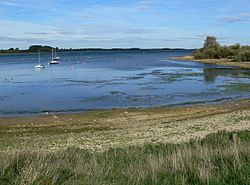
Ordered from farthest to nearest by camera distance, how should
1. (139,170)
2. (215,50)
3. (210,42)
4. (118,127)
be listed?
(210,42) < (215,50) < (118,127) < (139,170)

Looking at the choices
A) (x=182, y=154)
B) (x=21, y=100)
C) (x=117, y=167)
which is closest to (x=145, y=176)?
(x=117, y=167)

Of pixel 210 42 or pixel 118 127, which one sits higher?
pixel 210 42

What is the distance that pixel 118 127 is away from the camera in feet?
77.1

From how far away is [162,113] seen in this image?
29.2 metres

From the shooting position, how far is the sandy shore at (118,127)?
16.7 m

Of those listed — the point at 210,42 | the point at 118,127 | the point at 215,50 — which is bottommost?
the point at 118,127

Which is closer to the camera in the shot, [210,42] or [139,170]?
[139,170]

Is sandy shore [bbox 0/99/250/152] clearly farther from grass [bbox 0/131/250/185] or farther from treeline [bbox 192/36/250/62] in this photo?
treeline [bbox 192/36/250/62]

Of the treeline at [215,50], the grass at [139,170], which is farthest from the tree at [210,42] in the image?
the grass at [139,170]

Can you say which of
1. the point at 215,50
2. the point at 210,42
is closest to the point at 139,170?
the point at 215,50

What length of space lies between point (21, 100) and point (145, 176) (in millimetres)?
33579

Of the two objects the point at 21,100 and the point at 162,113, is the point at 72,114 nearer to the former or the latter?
the point at 162,113

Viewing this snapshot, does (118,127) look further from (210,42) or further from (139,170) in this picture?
(210,42)

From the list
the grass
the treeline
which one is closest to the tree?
the treeline
